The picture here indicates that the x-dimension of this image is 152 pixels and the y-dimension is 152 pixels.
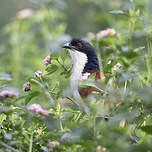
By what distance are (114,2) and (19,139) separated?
20.9ft

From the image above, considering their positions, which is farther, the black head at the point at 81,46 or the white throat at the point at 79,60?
the black head at the point at 81,46

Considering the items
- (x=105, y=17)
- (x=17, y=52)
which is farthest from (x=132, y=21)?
(x=105, y=17)

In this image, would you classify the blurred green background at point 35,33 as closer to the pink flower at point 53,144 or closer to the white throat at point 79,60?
the white throat at point 79,60

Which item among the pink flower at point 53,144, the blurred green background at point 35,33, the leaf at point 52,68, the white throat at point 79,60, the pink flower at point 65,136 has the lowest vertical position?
the pink flower at point 53,144

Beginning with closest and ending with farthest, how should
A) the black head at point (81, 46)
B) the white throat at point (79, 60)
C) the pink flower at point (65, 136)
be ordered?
the pink flower at point (65, 136) < the white throat at point (79, 60) < the black head at point (81, 46)

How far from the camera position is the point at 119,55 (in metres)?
2.47

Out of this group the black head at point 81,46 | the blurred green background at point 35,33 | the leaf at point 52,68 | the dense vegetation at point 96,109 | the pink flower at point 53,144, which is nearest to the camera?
the dense vegetation at point 96,109

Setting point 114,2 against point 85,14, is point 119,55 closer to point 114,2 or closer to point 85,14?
point 114,2

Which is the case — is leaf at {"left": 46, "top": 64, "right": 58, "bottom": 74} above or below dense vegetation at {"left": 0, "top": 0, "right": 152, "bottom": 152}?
above

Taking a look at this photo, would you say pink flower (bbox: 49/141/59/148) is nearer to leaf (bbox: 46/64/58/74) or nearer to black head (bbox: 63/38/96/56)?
leaf (bbox: 46/64/58/74)

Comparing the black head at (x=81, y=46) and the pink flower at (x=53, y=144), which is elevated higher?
the black head at (x=81, y=46)

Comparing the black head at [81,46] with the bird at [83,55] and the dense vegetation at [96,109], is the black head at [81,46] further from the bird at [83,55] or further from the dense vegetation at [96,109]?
the dense vegetation at [96,109]

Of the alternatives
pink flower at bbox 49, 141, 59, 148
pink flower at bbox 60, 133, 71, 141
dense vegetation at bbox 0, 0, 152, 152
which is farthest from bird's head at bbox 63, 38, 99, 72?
pink flower at bbox 60, 133, 71, 141

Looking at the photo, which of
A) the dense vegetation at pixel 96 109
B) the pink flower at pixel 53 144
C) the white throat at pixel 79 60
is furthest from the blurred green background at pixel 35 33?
the pink flower at pixel 53 144
